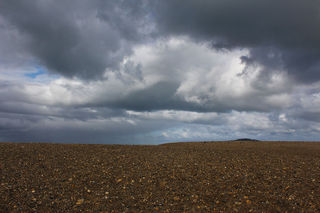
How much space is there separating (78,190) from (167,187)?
4667mm

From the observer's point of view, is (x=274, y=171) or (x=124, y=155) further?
(x=124, y=155)

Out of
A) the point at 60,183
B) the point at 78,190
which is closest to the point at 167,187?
the point at 78,190

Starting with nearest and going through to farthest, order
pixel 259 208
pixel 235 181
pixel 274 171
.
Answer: pixel 259 208, pixel 235 181, pixel 274 171

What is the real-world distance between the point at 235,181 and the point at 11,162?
14.2m

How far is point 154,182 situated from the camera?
12.7m

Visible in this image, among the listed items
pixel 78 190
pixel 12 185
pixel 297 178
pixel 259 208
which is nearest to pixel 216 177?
pixel 259 208

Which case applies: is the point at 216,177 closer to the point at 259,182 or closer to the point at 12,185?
the point at 259,182

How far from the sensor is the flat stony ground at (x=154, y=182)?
10.6m

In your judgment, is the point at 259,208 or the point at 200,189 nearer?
the point at 259,208

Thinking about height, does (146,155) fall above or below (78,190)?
above

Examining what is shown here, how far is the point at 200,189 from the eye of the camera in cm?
1188

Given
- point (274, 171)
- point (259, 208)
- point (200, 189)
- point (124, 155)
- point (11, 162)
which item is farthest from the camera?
point (124, 155)

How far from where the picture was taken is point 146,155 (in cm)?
1762

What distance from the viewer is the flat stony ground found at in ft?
34.8
